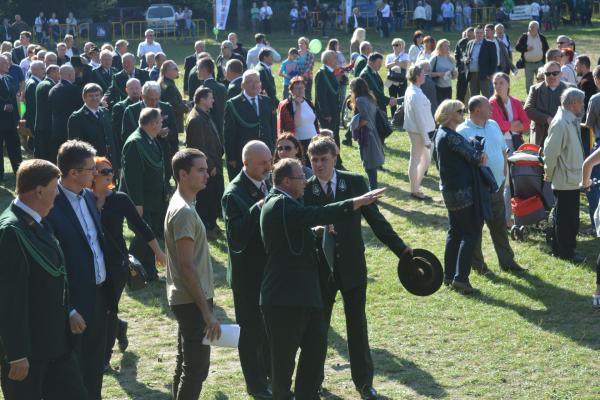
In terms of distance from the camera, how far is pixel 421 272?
7.13 meters

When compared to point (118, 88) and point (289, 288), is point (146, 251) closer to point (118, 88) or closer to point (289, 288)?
point (289, 288)

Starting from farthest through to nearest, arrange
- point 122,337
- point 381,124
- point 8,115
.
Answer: point 8,115, point 381,124, point 122,337

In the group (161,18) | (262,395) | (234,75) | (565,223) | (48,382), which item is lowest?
(262,395)

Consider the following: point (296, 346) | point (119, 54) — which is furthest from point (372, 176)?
point (119, 54)

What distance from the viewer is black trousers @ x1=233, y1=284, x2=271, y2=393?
7629 mm

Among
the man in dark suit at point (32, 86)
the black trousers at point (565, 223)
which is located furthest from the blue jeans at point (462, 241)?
the man in dark suit at point (32, 86)

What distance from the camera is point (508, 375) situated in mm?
8125

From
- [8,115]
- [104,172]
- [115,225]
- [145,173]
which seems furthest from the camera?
[8,115]

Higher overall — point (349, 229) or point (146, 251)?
point (349, 229)

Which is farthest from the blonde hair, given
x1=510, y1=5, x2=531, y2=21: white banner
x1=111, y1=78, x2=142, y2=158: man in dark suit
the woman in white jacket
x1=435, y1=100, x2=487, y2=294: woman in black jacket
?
x1=510, y1=5, x2=531, y2=21: white banner

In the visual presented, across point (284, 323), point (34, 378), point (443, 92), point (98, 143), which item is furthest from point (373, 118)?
point (34, 378)

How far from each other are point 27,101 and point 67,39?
8.75 meters

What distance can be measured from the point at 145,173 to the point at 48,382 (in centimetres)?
539

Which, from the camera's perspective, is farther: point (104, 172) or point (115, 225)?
point (104, 172)
